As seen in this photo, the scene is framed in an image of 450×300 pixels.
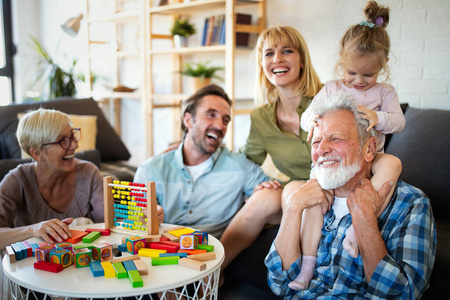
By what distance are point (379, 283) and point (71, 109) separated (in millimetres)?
2750

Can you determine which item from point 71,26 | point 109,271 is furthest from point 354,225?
point 71,26

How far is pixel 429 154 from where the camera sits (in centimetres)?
240

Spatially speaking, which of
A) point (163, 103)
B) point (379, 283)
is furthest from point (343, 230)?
point (163, 103)

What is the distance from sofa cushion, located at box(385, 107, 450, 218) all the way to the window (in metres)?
5.09

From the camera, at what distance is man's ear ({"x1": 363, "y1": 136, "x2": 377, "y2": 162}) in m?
1.78

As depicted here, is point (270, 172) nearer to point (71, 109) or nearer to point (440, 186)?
point (440, 186)

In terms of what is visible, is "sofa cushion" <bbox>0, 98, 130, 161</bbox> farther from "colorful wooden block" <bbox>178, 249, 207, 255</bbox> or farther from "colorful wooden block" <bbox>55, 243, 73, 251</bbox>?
"colorful wooden block" <bbox>178, 249, 207, 255</bbox>

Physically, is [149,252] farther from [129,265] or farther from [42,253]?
[42,253]

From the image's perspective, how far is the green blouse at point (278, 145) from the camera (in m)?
2.54

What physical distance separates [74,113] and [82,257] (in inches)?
88.2

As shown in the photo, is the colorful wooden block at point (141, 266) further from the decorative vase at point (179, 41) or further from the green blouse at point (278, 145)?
the decorative vase at point (179, 41)

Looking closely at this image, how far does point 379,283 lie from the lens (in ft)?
5.16

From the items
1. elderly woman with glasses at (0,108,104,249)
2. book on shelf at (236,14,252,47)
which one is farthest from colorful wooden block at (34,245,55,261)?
book on shelf at (236,14,252,47)

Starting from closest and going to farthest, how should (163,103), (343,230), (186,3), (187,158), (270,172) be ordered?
1. (343,230)
2. (187,158)
3. (270,172)
4. (186,3)
5. (163,103)
